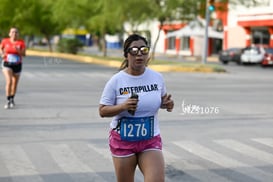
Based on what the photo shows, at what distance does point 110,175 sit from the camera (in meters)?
7.73

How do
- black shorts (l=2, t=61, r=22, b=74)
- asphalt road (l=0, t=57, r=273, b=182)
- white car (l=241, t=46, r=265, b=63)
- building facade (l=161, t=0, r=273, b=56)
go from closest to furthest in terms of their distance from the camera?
1. asphalt road (l=0, t=57, r=273, b=182)
2. black shorts (l=2, t=61, r=22, b=74)
3. white car (l=241, t=46, r=265, b=63)
4. building facade (l=161, t=0, r=273, b=56)

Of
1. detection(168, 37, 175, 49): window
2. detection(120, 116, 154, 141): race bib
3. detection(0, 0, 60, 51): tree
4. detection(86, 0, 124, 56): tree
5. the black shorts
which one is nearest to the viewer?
detection(120, 116, 154, 141): race bib

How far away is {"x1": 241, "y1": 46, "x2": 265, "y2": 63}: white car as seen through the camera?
44625 mm

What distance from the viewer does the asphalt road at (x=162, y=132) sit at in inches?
311

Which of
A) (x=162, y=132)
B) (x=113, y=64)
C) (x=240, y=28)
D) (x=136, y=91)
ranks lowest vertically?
(x=113, y=64)

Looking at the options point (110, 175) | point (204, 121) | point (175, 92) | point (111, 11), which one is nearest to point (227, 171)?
point (110, 175)

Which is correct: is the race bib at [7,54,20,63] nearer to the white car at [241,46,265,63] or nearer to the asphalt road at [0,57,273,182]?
the asphalt road at [0,57,273,182]

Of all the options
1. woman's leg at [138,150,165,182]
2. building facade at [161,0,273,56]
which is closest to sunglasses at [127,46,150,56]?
woman's leg at [138,150,165,182]

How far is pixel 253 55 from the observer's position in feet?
148

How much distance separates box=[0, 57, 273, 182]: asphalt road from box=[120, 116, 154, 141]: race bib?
2436mm

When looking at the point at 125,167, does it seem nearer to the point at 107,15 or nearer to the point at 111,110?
the point at 111,110

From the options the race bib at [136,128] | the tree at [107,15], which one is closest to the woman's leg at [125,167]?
the race bib at [136,128]

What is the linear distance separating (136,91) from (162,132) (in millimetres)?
6357

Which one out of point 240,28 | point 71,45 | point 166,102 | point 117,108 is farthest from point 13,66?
point 240,28
